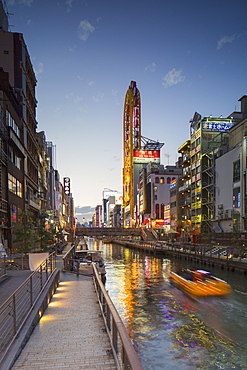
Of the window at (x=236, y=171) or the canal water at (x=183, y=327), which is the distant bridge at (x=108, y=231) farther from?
the canal water at (x=183, y=327)

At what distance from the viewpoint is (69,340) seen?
1005 centimetres

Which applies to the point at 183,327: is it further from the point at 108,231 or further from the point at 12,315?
the point at 108,231

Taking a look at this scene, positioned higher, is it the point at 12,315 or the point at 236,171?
the point at 236,171

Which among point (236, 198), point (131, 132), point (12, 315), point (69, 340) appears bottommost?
point (69, 340)

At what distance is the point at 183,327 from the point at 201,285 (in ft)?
31.4

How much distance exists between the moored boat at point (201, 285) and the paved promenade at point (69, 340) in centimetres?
1281

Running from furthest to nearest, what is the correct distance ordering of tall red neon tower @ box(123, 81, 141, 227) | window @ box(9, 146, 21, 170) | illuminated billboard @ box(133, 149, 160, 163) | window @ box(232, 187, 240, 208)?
illuminated billboard @ box(133, 149, 160, 163)
tall red neon tower @ box(123, 81, 141, 227)
window @ box(232, 187, 240, 208)
window @ box(9, 146, 21, 170)

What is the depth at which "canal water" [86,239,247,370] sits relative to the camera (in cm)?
1358

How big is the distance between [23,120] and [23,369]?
47.3 m

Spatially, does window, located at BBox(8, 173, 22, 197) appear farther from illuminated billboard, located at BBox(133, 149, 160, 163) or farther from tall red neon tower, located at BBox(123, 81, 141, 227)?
illuminated billboard, located at BBox(133, 149, 160, 163)

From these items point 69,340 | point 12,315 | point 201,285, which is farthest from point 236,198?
point 12,315

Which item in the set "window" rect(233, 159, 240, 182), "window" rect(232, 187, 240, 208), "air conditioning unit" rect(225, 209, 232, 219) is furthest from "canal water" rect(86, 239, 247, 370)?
"air conditioning unit" rect(225, 209, 232, 219)

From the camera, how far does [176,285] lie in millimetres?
30141

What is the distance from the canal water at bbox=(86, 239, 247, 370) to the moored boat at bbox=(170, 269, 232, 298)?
72 centimetres
